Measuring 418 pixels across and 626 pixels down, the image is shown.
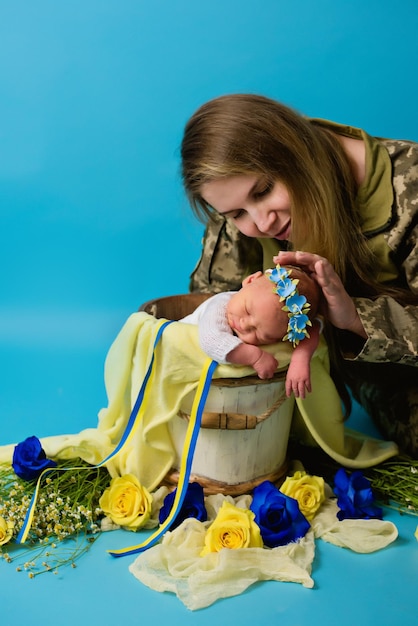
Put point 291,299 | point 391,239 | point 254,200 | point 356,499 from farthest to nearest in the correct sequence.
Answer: point 391,239 → point 254,200 → point 356,499 → point 291,299

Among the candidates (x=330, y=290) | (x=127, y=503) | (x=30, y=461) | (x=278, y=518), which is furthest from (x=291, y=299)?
(x=30, y=461)

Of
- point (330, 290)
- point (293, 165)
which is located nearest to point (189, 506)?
point (330, 290)

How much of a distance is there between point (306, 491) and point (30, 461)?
0.82 meters

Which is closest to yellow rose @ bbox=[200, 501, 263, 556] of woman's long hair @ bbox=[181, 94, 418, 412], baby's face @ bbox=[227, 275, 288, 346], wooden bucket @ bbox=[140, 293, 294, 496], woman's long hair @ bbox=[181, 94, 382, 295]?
wooden bucket @ bbox=[140, 293, 294, 496]

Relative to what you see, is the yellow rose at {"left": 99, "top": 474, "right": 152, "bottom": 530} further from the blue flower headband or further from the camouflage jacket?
the camouflage jacket

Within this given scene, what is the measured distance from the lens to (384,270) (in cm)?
262

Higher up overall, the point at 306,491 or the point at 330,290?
the point at 330,290

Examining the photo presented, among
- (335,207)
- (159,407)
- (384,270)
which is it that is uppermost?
(335,207)

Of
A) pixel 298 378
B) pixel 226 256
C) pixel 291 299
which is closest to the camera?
pixel 291 299

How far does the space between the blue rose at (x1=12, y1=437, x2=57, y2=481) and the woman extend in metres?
0.91

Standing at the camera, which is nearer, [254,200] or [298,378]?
[298,378]

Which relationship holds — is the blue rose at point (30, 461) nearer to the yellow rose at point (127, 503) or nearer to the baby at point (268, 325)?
the yellow rose at point (127, 503)

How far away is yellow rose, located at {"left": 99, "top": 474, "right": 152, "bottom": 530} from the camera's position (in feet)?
7.40

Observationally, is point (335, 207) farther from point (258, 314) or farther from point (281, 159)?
point (258, 314)
